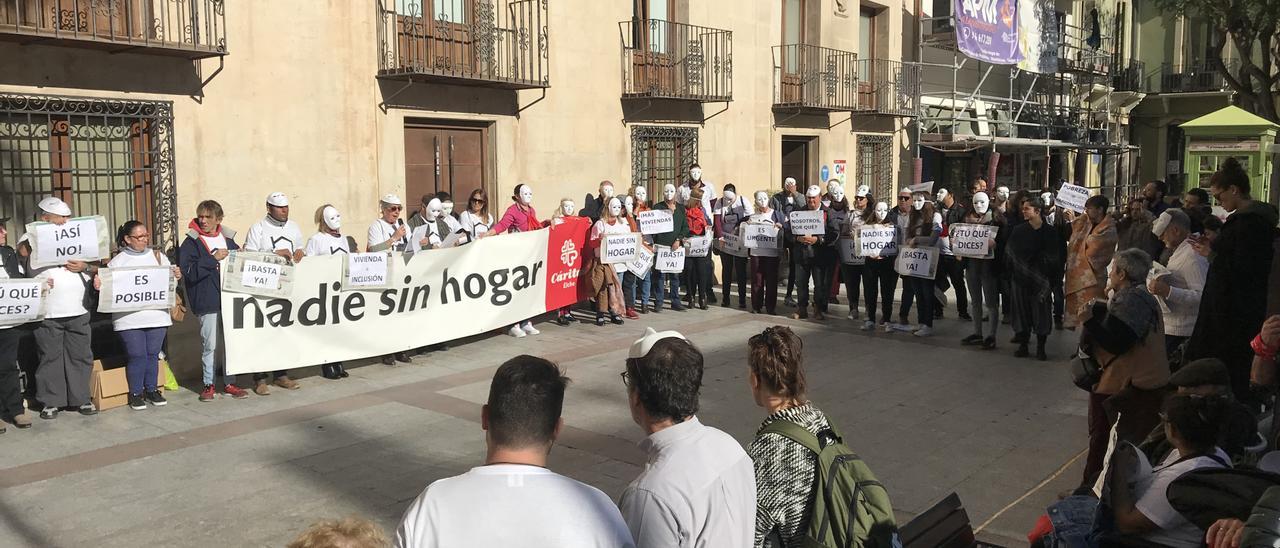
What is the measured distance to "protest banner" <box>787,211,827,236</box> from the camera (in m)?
13.9

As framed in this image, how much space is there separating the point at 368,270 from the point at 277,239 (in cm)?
91

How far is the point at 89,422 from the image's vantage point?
8641 mm

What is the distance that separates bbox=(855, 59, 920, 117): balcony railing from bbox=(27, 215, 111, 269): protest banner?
16.3m

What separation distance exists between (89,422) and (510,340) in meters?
4.93

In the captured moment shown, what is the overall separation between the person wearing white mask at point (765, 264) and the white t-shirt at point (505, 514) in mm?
11769

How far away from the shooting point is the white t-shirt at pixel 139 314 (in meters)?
8.88

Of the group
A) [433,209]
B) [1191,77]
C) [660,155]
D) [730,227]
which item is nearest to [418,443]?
[433,209]

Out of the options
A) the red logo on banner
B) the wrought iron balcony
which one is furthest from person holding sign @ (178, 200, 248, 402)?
the wrought iron balcony

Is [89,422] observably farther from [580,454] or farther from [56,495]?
[580,454]

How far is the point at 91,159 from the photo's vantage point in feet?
32.8

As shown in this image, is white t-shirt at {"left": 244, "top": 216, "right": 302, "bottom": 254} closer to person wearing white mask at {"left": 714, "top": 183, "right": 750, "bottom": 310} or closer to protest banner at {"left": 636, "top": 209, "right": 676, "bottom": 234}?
protest banner at {"left": 636, "top": 209, "right": 676, "bottom": 234}

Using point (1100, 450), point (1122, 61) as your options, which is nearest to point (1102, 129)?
point (1122, 61)

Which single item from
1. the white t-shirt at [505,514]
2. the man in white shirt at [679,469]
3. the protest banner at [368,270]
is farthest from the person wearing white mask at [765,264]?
the white t-shirt at [505,514]

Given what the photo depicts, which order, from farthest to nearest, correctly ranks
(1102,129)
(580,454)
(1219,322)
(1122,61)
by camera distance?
(1122,61) → (1102,129) → (580,454) → (1219,322)
